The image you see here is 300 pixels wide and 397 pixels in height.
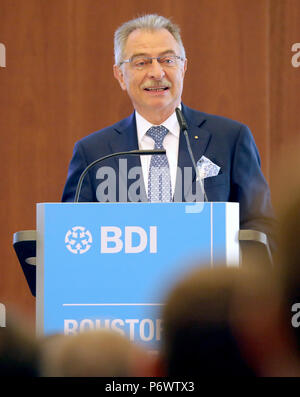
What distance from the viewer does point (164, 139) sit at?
2402 mm

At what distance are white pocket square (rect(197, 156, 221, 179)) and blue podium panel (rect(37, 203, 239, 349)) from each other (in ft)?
3.01

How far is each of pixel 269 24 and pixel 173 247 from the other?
7.61ft

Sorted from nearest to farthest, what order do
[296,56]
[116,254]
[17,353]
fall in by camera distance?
[17,353] < [116,254] < [296,56]

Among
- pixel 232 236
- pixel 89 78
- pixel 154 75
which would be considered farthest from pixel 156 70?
pixel 232 236

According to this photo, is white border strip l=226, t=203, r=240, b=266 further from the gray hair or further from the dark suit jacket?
the gray hair

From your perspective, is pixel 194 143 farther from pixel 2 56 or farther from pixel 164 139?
pixel 2 56

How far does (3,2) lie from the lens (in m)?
3.36

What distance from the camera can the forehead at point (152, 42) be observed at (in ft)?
7.79

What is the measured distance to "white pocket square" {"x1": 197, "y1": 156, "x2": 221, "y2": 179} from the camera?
7.38 feet

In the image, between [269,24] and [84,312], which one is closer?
[84,312]

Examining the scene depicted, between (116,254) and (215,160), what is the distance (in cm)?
106

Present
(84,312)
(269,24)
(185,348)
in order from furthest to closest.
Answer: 1. (269,24)
2. (84,312)
3. (185,348)
